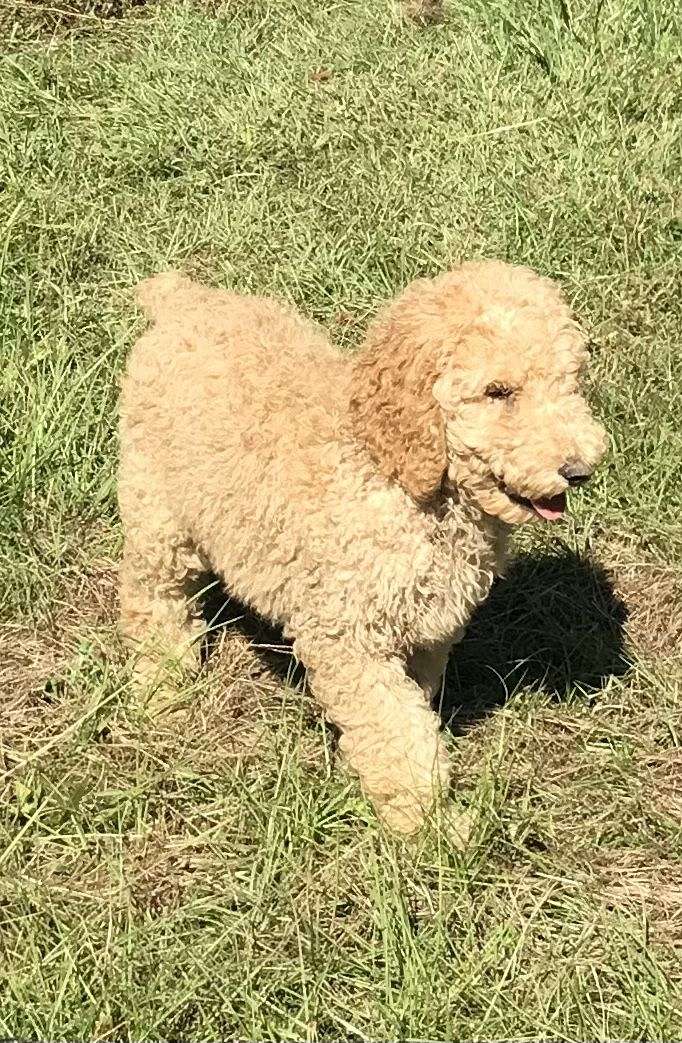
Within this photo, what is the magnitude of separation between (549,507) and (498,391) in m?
0.29

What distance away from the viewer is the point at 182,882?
305cm

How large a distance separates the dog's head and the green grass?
0.86 metres

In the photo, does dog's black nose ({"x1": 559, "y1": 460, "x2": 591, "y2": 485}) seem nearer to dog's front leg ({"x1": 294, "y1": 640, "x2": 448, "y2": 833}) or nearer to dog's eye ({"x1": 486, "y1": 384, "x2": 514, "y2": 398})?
dog's eye ({"x1": 486, "y1": 384, "x2": 514, "y2": 398})

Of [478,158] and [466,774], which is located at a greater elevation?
[478,158]

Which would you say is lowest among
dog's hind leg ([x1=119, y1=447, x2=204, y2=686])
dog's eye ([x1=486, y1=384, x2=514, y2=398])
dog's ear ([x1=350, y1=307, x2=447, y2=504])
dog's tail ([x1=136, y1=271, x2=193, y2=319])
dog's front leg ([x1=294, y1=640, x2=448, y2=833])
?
dog's hind leg ([x1=119, y1=447, x2=204, y2=686])

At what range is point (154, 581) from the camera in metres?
3.55

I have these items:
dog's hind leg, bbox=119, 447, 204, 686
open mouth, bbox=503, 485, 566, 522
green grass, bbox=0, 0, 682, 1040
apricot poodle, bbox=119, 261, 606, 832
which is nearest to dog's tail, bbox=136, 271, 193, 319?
apricot poodle, bbox=119, 261, 606, 832

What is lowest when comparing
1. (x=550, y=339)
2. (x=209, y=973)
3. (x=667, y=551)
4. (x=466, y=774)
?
(x=209, y=973)

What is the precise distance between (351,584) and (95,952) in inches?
41.3

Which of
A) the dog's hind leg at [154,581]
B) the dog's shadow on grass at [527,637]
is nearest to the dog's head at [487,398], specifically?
the dog's hind leg at [154,581]

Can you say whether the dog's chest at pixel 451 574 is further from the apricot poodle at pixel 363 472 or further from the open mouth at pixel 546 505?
the open mouth at pixel 546 505

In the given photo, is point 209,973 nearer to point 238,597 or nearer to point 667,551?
point 238,597

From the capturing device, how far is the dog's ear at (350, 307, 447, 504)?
8.90 ft

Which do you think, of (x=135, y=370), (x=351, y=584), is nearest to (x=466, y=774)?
(x=351, y=584)
